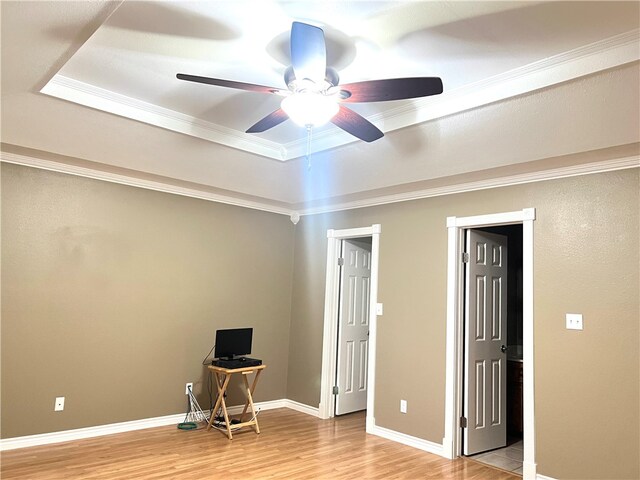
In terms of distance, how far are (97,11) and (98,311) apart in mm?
3076

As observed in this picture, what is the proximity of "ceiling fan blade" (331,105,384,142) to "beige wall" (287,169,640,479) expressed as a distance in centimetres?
164

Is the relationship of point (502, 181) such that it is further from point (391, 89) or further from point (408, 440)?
point (408, 440)

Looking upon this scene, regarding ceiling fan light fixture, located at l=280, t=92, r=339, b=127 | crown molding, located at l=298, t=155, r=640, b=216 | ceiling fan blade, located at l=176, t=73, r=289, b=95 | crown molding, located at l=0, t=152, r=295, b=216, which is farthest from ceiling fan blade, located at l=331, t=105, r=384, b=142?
crown molding, located at l=0, t=152, r=295, b=216

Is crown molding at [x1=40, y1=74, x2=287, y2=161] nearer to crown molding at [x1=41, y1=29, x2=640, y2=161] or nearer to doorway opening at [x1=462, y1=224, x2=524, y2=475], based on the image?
crown molding at [x1=41, y1=29, x2=640, y2=161]

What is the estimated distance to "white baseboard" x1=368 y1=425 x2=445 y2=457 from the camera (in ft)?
14.1

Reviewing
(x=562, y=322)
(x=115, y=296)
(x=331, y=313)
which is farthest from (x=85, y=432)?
(x=562, y=322)

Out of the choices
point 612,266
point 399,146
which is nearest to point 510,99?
point 399,146

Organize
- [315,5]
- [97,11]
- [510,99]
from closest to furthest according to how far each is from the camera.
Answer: [97,11] < [315,5] < [510,99]

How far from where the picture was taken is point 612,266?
344 cm

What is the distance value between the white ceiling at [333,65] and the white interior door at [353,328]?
1.22m

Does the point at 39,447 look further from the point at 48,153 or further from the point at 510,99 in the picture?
the point at 510,99

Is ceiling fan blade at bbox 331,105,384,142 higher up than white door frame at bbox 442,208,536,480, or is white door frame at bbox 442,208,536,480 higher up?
ceiling fan blade at bbox 331,105,384,142

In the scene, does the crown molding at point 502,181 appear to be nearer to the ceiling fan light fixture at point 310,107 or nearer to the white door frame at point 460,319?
the white door frame at point 460,319

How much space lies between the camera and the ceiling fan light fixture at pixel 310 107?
2.59 meters
